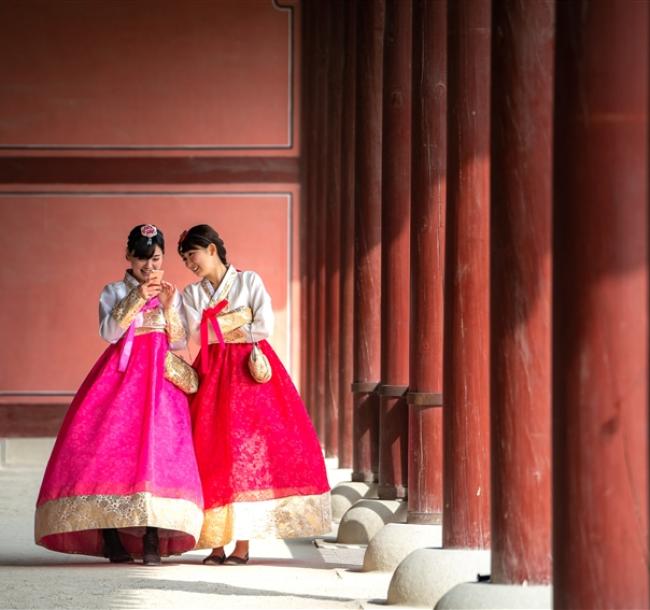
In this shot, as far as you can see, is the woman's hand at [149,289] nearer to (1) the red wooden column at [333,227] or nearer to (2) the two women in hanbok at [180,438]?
(2) the two women in hanbok at [180,438]

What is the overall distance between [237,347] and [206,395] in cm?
22

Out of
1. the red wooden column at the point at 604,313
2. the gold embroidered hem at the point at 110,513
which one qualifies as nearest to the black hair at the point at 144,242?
the gold embroidered hem at the point at 110,513

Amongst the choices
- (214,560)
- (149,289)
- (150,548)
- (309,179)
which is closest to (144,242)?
(149,289)

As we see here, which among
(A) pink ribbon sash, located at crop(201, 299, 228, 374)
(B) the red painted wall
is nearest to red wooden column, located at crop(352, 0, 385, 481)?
(A) pink ribbon sash, located at crop(201, 299, 228, 374)

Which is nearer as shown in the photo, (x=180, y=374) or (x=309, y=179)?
(x=180, y=374)

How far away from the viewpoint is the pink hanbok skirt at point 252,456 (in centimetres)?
530

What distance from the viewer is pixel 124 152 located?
43.2 feet

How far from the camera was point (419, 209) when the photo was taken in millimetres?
5379

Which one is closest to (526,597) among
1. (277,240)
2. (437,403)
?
(437,403)

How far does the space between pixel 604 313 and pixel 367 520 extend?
3.95 m

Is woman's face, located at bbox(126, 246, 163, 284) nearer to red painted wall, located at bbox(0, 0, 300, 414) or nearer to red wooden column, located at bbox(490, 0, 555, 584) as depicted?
red wooden column, located at bbox(490, 0, 555, 584)

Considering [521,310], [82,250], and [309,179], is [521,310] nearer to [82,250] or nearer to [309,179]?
[309,179]

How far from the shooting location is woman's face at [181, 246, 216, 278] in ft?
17.7

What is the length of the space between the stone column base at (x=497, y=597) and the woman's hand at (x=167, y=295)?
7.09 ft
